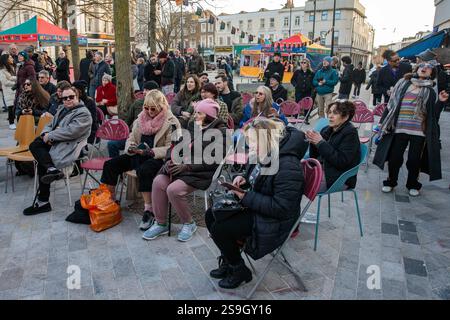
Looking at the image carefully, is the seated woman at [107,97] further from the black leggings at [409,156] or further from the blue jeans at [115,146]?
the black leggings at [409,156]

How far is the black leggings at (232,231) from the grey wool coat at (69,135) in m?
2.49

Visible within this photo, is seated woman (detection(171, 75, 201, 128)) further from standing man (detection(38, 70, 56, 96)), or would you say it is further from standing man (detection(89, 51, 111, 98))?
standing man (detection(89, 51, 111, 98))

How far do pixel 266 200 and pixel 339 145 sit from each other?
1379 millimetres

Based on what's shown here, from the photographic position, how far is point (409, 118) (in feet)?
15.6

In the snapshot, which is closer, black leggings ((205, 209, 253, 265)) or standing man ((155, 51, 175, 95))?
black leggings ((205, 209, 253, 265))

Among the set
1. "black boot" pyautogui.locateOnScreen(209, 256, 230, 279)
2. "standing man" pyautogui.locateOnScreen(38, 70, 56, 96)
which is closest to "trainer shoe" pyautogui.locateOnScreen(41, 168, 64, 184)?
"black boot" pyautogui.locateOnScreen(209, 256, 230, 279)

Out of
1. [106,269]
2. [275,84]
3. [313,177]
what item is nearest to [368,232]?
[313,177]

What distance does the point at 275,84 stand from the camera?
7832 mm

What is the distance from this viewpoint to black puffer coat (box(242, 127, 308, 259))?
262cm

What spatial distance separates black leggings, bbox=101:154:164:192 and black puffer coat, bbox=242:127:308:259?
5.07ft

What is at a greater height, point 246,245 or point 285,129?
point 285,129

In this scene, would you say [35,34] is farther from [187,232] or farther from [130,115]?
[187,232]
